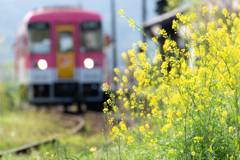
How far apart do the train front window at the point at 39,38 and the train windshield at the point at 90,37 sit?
3.13ft

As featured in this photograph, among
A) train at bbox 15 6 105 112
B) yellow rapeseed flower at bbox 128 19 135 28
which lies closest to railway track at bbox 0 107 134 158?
train at bbox 15 6 105 112

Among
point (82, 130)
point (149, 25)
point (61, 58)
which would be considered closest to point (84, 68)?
point (61, 58)

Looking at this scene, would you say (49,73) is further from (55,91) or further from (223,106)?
(223,106)

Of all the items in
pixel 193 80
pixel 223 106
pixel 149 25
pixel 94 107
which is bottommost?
pixel 94 107

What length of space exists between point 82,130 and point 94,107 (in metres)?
5.06

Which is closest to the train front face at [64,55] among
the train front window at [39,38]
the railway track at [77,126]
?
the train front window at [39,38]

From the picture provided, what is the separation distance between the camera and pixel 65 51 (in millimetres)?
12305

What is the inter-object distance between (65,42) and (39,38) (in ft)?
2.41

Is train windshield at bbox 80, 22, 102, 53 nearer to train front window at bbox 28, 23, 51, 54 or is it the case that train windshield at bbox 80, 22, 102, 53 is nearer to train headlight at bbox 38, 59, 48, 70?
train front window at bbox 28, 23, 51, 54

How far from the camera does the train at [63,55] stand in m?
12.1

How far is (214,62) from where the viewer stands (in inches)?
138

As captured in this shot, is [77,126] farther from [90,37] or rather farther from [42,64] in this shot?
[90,37]

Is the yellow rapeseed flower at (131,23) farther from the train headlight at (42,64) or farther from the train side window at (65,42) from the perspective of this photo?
the train side window at (65,42)

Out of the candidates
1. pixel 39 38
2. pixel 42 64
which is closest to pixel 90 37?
pixel 39 38
